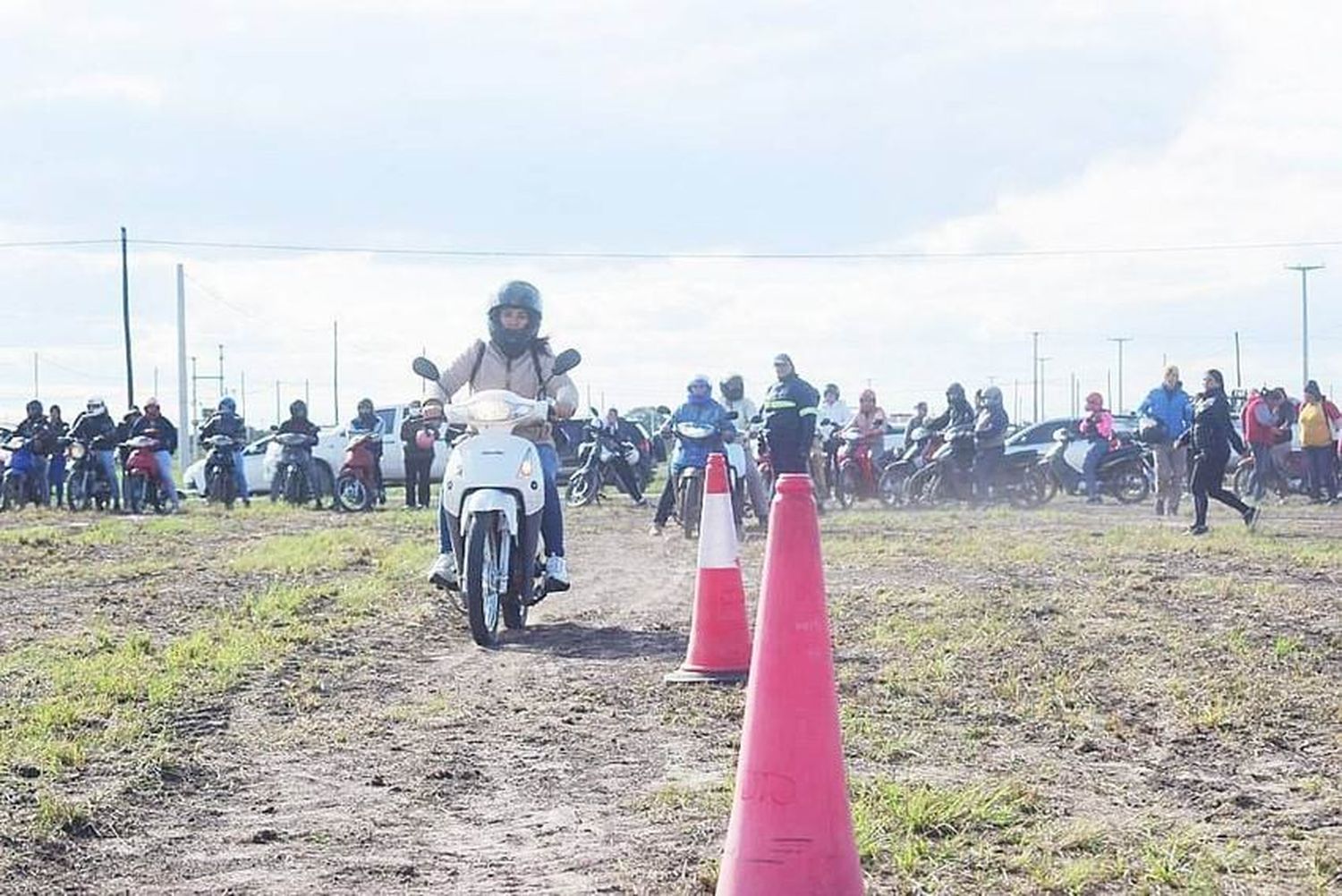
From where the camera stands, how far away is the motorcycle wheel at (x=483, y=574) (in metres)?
9.10

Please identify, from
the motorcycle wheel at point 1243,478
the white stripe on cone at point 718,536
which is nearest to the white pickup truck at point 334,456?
the motorcycle wheel at point 1243,478

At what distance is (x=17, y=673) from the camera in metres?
8.07

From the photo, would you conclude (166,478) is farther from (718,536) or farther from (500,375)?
(718,536)

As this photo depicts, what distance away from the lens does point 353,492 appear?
25.9 metres

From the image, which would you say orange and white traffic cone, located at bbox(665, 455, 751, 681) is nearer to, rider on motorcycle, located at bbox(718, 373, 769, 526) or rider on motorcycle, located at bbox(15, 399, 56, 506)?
rider on motorcycle, located at bbox(718, 373, 769, 526)

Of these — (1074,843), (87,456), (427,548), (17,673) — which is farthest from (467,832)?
(87,456)

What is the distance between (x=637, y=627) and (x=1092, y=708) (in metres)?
3.53

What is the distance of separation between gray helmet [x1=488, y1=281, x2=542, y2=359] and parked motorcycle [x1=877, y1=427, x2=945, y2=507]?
1651 centimetres

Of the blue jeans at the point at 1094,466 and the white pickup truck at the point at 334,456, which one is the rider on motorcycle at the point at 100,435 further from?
the blue jeans at the point at 1094,466

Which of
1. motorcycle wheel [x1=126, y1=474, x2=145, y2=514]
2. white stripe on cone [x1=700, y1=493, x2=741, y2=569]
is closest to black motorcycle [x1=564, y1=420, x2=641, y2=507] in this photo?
motorcycle wheel [x1=126, y1=474, x2=145, y2=514]

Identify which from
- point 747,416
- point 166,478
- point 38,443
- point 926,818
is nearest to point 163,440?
point 166,478

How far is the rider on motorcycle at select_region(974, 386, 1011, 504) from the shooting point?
83.9ft

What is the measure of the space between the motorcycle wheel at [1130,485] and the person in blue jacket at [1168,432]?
9.62 ft

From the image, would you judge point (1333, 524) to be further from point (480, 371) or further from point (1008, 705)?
point (1008, 705)
